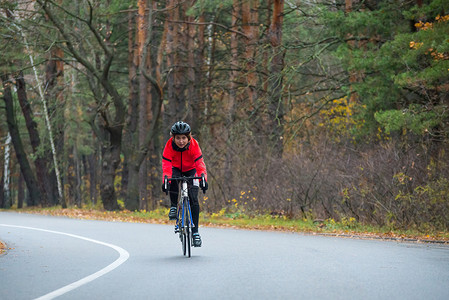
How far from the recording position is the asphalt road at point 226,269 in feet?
25.8

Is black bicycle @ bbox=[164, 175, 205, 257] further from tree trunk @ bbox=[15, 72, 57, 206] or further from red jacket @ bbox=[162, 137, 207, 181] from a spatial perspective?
tree trunk @ bbox=[15, 72, 57, 206]

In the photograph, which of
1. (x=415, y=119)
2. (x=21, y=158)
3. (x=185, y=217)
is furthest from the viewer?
(x=21, y=158)

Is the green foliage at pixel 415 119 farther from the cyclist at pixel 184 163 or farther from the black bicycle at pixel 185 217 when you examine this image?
the black bicycle at pixel 185 217

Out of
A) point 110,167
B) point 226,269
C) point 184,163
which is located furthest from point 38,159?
point 226,269

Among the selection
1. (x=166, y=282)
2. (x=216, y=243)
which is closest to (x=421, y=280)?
(x=166, y=282)

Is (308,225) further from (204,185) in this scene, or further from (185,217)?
(204,185)

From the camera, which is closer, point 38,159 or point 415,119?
point 415,119

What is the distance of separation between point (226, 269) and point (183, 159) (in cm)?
256

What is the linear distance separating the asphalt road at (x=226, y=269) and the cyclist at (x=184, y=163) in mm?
777

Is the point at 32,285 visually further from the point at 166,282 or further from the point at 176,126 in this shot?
the point at 176,126

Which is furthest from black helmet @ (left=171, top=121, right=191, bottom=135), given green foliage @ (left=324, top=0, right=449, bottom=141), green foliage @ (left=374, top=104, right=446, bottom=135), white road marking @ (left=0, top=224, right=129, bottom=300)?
green foliage @ (left=324, top=0, right=449, bottom=141)

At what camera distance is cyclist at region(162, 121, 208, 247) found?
11445 mm

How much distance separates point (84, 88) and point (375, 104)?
23.6m

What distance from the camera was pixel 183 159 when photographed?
11.8m
